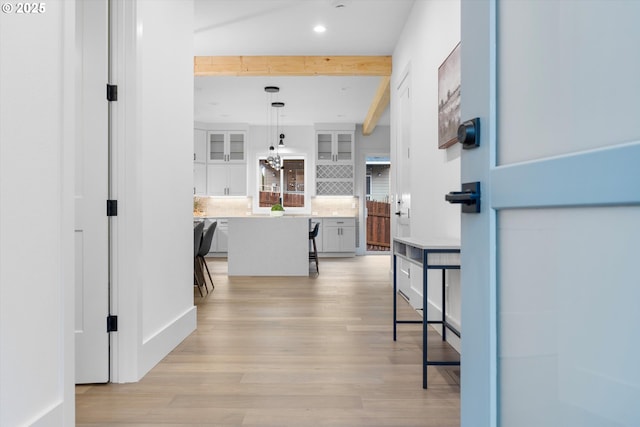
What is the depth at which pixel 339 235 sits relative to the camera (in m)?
9.32

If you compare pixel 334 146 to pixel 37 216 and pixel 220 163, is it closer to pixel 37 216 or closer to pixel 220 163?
pixel 220 163

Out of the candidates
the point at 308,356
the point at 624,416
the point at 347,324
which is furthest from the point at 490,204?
the point at 347,324

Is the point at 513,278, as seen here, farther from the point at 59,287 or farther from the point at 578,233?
the point at 59,287

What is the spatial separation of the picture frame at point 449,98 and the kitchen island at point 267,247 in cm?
359

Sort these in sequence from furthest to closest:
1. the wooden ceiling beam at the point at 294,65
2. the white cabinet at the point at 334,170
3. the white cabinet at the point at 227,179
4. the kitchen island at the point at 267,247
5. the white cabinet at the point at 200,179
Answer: the white cabinet at the point at 334,170, the white cabinet at the point at 227,179, the white cabinet at the point at 200,179, the kitchen island at the point at 267,247, the wooden ceiling beam at the point at 294,65

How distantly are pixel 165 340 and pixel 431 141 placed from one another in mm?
2674

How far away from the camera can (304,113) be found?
875 cm

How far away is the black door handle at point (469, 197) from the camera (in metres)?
1.00

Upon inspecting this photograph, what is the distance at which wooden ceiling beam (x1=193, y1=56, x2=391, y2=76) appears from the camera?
19.0ft

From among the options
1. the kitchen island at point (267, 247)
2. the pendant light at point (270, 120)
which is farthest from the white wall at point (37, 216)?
the pendant light at point (270, 120)

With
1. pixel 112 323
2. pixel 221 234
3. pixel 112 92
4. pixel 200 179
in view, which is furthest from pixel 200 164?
pixel 112 323

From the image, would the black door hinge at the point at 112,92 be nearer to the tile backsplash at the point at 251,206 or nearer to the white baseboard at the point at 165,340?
the white baseboard at the point at 165,340

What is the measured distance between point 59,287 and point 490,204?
1.61 metres

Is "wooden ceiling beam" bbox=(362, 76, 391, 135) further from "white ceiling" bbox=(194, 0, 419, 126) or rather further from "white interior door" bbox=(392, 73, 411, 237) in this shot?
"white interior door" bbox=(392, 73, 411, 237)
